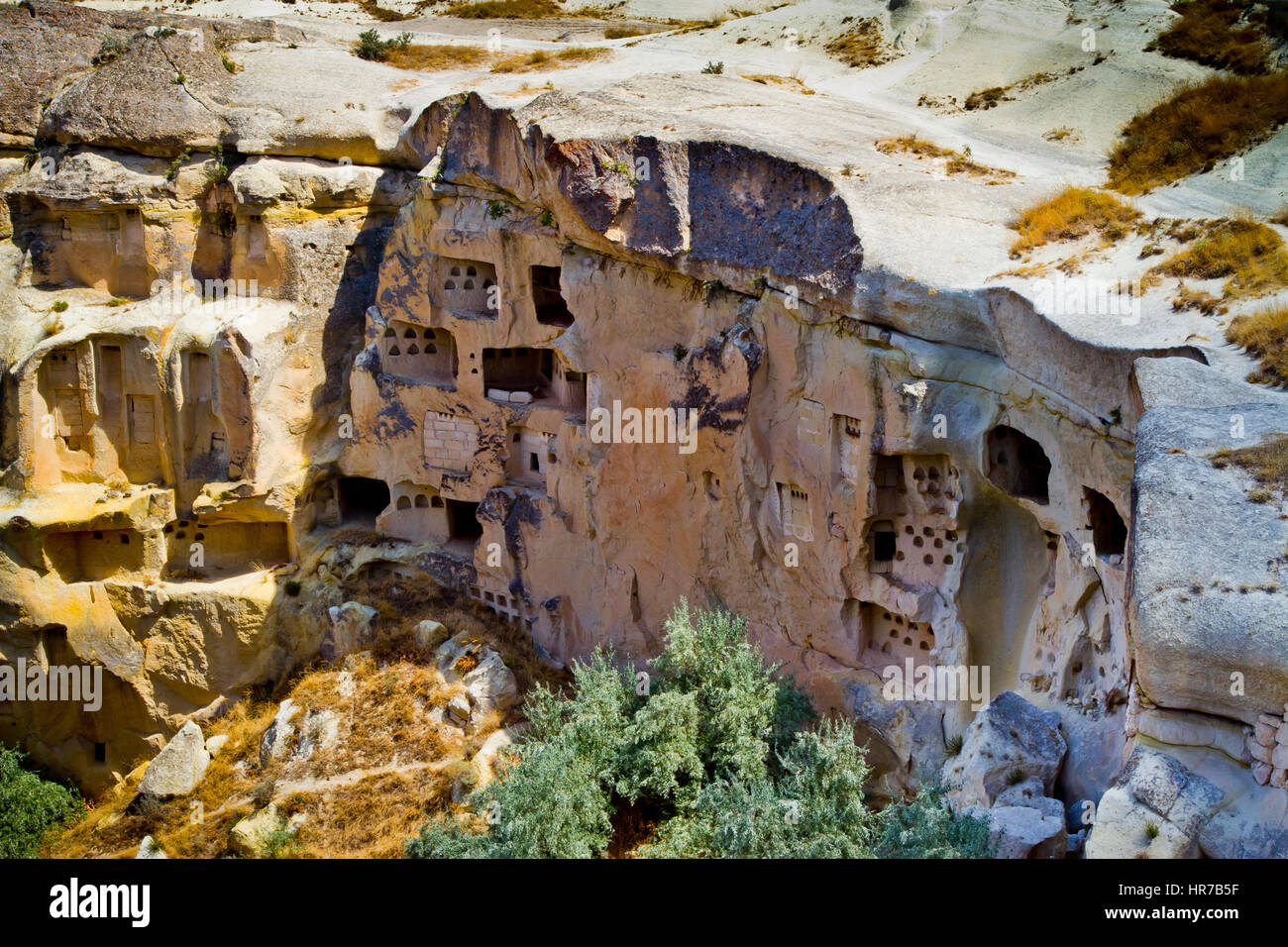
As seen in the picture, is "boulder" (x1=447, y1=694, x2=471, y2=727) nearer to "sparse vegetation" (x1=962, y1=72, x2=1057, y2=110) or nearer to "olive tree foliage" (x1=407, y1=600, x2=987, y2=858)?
"olive tree foliage" (x1=407, y1=600, x2=987, y2=858)

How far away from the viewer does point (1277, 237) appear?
1152 centimetres

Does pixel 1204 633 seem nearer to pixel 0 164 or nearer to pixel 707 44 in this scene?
pixel 707 44

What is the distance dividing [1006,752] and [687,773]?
4099mm

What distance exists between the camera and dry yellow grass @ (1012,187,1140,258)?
12.9 metres

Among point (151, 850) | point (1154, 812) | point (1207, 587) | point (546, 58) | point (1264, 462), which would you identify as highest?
point (546, 58)

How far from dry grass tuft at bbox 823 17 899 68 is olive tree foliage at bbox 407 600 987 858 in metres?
10.1

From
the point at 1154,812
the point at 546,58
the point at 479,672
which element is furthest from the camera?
the point at 546,58

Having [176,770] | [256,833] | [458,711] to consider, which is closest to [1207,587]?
[458,711]

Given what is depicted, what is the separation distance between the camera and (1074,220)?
13.1 meters

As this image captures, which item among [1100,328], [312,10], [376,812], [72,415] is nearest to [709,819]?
[376,812]

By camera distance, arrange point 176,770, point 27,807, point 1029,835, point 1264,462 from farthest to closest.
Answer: point 27,807, point 176,770, point 1029,835, point 1264,462

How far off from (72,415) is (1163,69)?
17.1m

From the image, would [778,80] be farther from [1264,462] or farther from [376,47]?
[1264,462]

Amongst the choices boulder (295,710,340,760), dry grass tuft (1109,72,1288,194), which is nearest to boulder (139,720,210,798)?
boulder (295,710,340,760)
